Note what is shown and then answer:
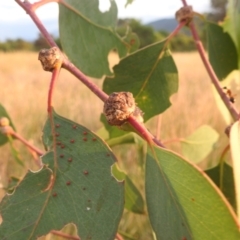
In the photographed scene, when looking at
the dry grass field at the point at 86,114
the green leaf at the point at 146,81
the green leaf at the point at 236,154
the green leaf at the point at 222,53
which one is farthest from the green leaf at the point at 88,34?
the dry grass field at the point at 86,114

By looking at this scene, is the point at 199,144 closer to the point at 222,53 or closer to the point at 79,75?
the point at 222,53

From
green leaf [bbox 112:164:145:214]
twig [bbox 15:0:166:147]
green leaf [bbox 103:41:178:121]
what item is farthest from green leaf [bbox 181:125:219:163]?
twig [bbox 15:0:166:147]

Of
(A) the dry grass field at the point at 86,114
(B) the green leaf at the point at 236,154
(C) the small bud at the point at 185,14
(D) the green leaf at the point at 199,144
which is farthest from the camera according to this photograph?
(A) the dry grass field at the point at 86,114

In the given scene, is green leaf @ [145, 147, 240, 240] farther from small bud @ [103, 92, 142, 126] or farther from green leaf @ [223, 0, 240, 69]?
green leaf @ [223, 0, 240, 69]

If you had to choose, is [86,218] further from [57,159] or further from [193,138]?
[193,138]

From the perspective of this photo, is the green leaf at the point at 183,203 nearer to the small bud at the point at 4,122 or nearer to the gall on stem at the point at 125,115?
the gall on stem at the point at 125,115

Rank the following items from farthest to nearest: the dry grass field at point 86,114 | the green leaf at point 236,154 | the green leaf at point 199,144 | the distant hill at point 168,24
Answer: the dry grass field at point 86,114, the green leaf at point 199,144, the distant hill at point 168,24, the green leaf at point 236,154
